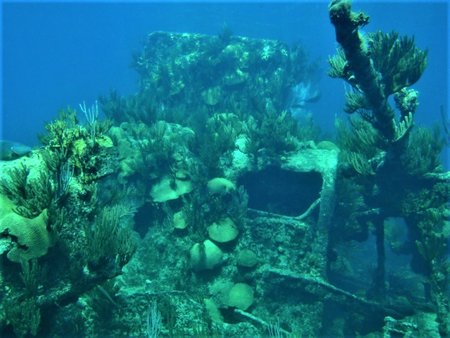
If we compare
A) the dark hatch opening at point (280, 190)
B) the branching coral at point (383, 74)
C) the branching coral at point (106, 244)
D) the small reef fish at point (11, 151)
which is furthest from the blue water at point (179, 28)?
the branching coral at point (106, 244)

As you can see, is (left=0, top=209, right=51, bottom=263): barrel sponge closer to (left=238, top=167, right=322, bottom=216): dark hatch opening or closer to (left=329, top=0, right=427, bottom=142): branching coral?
(left=329, top=0, right=427, bottom=142): branching coral

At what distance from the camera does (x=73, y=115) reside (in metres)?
6.93

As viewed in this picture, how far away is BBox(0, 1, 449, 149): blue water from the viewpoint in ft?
188

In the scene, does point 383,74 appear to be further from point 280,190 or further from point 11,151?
point 11,151

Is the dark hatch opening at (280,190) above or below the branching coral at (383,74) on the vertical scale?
below

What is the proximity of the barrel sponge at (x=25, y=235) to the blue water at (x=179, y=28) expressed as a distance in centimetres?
2883

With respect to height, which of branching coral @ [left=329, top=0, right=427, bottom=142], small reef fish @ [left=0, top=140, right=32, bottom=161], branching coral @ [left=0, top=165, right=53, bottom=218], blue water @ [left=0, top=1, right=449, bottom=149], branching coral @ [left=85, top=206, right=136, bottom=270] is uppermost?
blue water @ [left=0, top=1, right=449, bottom=149]

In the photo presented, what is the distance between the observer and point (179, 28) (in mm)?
89562

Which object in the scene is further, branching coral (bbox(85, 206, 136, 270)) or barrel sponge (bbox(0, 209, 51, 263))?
branching coral (bbox(85, 206, 136, 270))

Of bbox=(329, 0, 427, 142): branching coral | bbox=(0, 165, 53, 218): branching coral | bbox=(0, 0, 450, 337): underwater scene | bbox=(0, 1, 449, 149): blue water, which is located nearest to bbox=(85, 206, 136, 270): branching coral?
bbox=(0, 0, 450, 337): underwater scene

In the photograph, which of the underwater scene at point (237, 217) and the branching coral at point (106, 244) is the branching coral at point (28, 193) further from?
the branching coral at point (106, 244)

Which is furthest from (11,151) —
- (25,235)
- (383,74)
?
(383,74)

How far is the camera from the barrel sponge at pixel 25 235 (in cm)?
486

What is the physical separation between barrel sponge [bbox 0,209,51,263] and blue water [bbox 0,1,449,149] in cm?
2883
